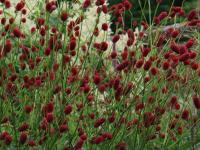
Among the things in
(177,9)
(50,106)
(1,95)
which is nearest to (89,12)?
(177,9)

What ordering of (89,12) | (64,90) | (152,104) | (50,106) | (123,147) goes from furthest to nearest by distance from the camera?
(89,12)
(152,104)
(64,90)
(123,147)
(50,106)

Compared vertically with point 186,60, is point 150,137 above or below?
below

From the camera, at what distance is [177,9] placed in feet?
10.9

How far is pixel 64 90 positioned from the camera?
291 centimetres

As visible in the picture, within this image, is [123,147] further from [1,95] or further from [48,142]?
[1,95]

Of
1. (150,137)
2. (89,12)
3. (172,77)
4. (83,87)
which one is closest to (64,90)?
(83,87)

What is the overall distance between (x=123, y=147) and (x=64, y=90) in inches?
17.6

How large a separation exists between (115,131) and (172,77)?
0.64 meters

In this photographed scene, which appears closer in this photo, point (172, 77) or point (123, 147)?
point (123, 147)

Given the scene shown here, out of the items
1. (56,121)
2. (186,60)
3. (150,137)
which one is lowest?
(150,137)

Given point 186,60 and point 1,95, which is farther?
point 1,95

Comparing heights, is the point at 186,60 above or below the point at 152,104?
above

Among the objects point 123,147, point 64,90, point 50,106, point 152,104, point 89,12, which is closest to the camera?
point 50,106

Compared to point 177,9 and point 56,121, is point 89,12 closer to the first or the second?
point 177,9
